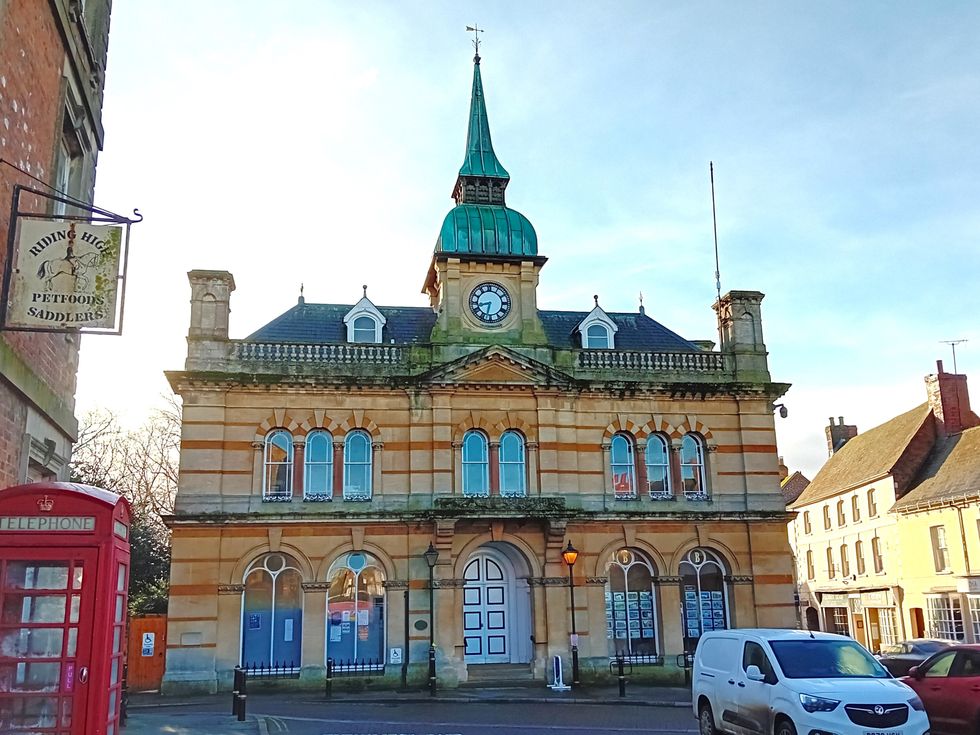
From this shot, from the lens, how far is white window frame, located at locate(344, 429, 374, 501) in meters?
25.2

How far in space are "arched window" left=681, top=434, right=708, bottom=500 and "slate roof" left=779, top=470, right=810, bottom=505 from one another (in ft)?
115

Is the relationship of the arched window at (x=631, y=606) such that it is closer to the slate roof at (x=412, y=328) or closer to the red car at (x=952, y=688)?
the slate roof at (x=412, y=328)

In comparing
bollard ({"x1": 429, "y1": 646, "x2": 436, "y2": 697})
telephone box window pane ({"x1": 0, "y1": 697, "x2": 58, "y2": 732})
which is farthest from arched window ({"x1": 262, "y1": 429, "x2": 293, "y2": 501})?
telephone box window pane ({"x1": 0, "y1": 697, "x2": 58, "y2": 732})

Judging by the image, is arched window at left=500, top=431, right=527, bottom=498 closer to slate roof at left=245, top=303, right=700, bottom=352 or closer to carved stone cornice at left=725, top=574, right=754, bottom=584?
slate roof at left=245, top=303, right=700, bottom=352

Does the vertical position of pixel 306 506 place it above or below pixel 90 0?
below

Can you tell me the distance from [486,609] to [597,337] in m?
9.34

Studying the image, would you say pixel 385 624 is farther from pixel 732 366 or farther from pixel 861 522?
pixel 861 522

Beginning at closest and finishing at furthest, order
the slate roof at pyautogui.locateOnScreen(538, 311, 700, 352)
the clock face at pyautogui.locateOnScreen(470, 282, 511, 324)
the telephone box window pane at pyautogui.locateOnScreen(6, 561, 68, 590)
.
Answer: the telephone box window pane at pyautogui.locateOnScreen(6, 561, 68, 590)
the clock face at pyautogui.locateOnScreen(470, 282, 511, 324)
the slate roof at pyautogui.locateOnScreen(538, 311, 700, 352)

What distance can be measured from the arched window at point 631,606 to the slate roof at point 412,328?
6.79 metres

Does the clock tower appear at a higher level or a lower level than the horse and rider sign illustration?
higher

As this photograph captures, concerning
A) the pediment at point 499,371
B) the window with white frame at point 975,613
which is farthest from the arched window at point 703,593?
the window with white frame at point 975,613

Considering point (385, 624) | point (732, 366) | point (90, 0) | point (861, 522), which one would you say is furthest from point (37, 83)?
point (861, 522)

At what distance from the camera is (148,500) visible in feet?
133

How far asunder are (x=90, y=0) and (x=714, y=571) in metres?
22.0
